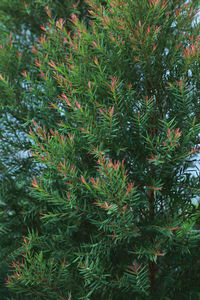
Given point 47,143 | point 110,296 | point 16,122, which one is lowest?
point 110,296

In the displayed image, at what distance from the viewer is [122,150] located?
2.61m

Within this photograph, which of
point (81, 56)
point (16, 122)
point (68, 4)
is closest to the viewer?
point (81, 56)

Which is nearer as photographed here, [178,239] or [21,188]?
[178,239]

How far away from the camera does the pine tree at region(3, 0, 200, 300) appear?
2.35 metres

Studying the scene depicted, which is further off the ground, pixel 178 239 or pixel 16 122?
pixel 16 122

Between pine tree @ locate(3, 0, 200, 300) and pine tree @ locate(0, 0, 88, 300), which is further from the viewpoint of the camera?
pine tree @ locate(0, 0, 88, 300)

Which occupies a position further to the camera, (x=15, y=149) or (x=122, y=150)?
(x=15, y=149)

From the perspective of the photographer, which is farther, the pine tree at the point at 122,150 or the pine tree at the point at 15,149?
the pine tree at the point at 15,149

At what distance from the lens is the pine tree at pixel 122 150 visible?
92.6 inches

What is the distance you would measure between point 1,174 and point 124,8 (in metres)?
2.13

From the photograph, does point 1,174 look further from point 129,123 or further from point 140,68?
point 140,68

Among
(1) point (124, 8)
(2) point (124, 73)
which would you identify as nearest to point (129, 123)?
(2) point (124, 73)

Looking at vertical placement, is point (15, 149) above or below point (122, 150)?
above

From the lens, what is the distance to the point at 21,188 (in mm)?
3674
